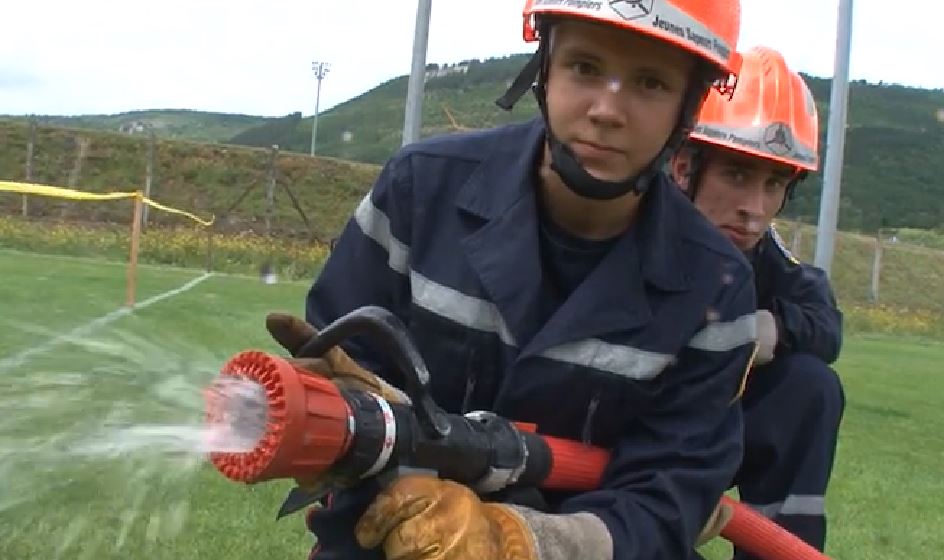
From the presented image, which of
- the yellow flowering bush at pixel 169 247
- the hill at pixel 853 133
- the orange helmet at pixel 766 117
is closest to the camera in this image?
the orange helmet at pixel 766 117

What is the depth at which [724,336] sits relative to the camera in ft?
8.47

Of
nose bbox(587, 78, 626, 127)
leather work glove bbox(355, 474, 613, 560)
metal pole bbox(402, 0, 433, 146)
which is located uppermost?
metal pole bbox(402, 0, 433, 146)

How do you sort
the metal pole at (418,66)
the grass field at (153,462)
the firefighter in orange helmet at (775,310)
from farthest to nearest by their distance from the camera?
1. the metal pole at (418,66)
2. the firefighter in orange helmet at (775,310)
3. the grass field at (153,462)

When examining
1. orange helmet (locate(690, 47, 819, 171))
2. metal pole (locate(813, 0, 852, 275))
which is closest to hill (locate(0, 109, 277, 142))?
metal pole (locate(813, 0, 852, 275))

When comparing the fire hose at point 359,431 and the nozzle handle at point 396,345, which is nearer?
the fire hose at point 359,431

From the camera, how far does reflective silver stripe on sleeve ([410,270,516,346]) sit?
2.47 meters

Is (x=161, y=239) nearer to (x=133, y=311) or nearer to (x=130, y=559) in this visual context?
(x=133, y=311)

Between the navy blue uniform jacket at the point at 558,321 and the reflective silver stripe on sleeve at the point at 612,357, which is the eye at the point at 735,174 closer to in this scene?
the navy blue uniform jacket at the point at 558,321

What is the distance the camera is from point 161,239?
24.6 m

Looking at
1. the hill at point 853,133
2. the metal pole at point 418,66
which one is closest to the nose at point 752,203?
the metal pole at point 418,66

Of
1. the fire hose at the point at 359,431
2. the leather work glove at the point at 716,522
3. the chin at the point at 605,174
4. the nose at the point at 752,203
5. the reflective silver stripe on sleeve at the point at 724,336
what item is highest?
the chin at the point at 605,174

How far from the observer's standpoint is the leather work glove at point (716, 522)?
8.91 ft

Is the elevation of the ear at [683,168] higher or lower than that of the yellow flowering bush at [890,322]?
higher

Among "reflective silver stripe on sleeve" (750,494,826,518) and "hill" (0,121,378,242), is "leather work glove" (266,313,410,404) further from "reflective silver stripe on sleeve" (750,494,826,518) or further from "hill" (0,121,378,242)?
"hill" (0,121,378,242)
